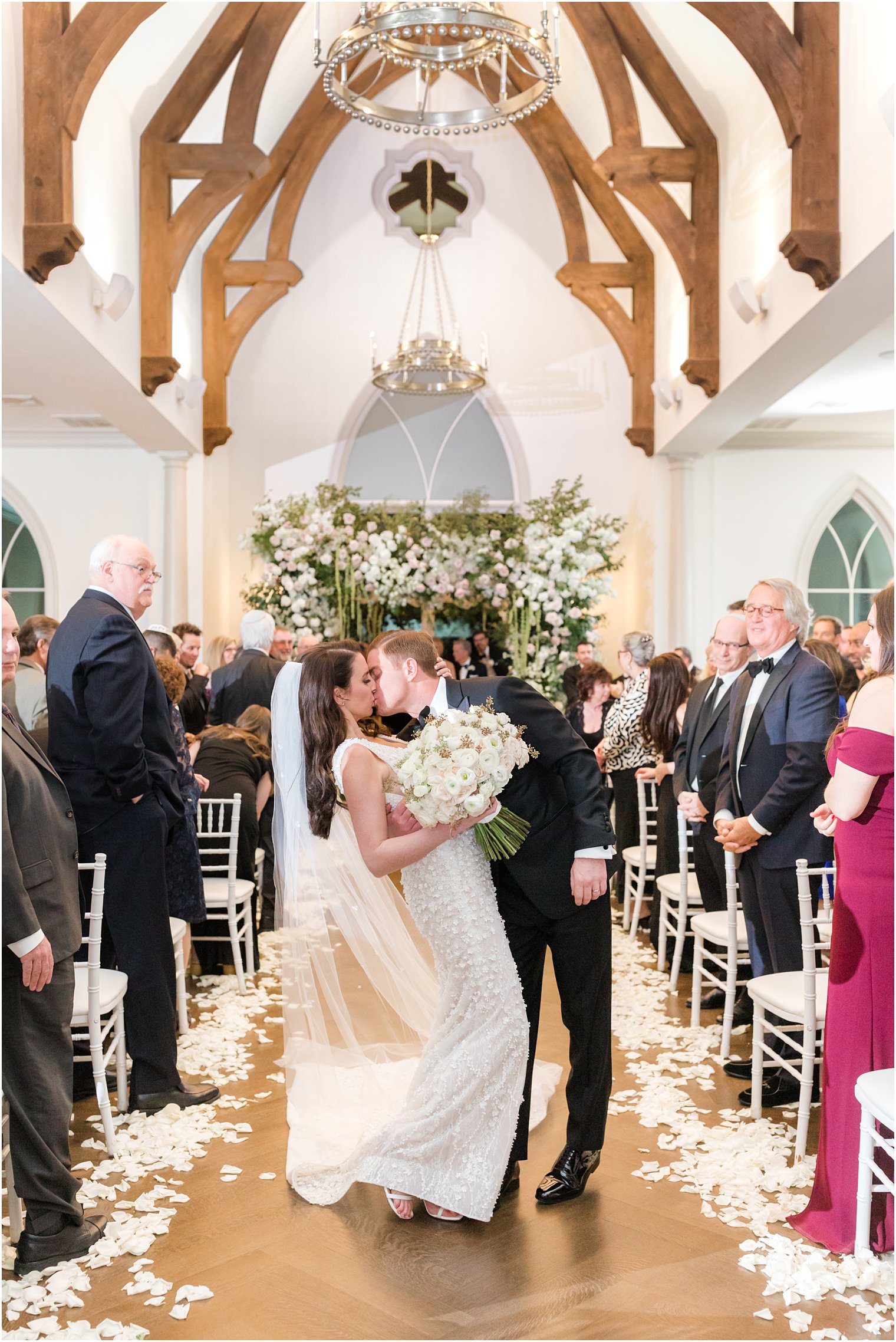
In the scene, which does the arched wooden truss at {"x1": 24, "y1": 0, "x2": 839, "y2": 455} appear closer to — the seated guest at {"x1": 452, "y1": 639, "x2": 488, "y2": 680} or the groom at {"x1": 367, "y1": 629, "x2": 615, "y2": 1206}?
the seated guest at {"x1": 452, "y1": 639, "x2": 488, "y2": 680}

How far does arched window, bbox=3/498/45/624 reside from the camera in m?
12.0

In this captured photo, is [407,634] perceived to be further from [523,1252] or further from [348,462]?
[348,462]

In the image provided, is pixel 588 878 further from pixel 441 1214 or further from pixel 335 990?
pixel 335 990

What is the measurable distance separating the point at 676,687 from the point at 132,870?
10.2 ft

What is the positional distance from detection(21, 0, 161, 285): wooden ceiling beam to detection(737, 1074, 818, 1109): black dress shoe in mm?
5142

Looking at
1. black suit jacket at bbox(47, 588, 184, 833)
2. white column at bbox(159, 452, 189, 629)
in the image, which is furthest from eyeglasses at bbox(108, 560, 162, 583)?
white column at bbox(159, 452, 189, 629)

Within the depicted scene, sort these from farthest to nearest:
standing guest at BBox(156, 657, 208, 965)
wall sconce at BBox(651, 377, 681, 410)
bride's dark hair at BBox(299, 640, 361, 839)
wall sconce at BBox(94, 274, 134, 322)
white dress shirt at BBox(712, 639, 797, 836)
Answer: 1. wall sconce at BBox(651, 377, 681, 410)
2. wall sconce at BBox(94, 274, 134, 322)
3. standing guest at BBox(156, 657, 208, 965)
4. white dress shirt at BBox(712, 639, 797, 836)
5. bride's dark hair at BBox(299, 640, 361, 839)

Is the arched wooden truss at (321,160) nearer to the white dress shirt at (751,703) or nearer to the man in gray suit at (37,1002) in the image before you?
the white dress shirt at (751,703)

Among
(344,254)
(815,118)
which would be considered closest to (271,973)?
(815,118)

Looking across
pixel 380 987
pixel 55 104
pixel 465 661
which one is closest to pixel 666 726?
pixel 380 987

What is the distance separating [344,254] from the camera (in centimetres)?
1201

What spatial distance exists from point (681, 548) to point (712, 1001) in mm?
6773

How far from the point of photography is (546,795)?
10.8ft

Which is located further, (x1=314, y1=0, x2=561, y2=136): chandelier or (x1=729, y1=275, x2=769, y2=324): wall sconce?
(x1=729, y1=275, x2=769, y2=324): wall sconce
